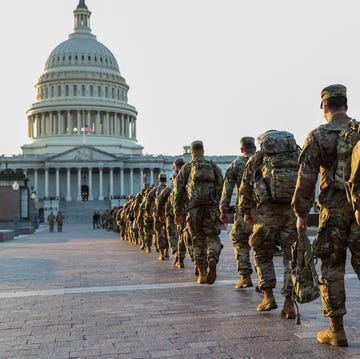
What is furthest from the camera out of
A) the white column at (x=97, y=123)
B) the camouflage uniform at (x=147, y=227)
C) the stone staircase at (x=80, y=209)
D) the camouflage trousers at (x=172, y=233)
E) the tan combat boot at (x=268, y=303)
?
the white column at (x=97, y=123)

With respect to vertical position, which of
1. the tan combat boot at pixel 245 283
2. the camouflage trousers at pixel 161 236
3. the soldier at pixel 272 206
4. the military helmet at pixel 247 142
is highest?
the military helmet at pixel 247 142

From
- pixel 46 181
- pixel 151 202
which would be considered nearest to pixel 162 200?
pixel 151 202

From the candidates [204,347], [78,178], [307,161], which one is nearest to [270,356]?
[204,347]

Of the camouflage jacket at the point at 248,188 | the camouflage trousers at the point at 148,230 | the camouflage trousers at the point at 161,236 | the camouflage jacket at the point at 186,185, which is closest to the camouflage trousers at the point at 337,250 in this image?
the camouflage jacket at the point at 248,188

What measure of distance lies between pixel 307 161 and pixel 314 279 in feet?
3.55

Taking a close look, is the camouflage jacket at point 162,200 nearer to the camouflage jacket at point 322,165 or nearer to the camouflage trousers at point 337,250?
the camouflage jacket at point 322,165

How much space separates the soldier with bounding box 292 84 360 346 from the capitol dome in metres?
106

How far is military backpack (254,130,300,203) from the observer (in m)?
7.21

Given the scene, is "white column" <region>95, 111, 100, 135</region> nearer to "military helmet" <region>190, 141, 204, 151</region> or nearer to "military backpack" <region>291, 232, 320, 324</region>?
"military helmet" <region>190, 141, 204, 151</region>

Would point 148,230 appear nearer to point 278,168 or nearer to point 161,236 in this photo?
point 161,236

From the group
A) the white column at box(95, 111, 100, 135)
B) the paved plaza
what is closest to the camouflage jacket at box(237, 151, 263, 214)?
the paved plaza

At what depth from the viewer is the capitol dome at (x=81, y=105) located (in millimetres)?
115312

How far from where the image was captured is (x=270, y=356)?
5.11 meters

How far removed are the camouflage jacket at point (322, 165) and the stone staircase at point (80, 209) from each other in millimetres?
75937
